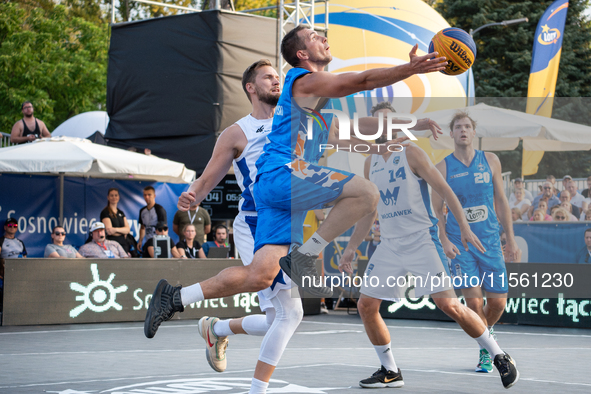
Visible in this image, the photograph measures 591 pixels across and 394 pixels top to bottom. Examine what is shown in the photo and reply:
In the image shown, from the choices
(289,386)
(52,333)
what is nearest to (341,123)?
(289,386)

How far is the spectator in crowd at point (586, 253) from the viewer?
12.0 metres

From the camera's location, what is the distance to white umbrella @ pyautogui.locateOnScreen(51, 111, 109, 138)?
28788mm

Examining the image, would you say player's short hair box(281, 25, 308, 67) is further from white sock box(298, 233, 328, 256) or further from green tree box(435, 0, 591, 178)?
green tree box(435, 0, 591, 178)

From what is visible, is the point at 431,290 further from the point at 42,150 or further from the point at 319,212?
the point at 42,150

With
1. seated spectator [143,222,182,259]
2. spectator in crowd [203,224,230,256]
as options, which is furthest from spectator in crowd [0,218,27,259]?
spectator in crowd [203,224,230,256]

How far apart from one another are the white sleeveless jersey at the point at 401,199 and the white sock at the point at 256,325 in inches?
62.4

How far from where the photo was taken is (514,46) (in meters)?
36.1

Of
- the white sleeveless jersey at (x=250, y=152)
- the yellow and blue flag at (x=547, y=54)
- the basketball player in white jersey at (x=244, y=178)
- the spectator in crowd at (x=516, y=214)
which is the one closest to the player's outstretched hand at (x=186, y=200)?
the basketball player in white jersey at (x=244, y=178)

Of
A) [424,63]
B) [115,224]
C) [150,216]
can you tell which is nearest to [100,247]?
[115,224]

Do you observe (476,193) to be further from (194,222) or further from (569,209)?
(194,222)

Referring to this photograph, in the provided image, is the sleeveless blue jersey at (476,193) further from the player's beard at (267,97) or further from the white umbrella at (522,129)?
the white umbrella at (522,129)

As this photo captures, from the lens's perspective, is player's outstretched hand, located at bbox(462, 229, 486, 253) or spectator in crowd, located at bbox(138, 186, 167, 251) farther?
spectator in crowd, located at bbox(138, 186, 167, 251)

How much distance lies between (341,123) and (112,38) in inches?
534

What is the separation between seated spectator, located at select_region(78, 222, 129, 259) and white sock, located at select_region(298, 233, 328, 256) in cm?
779
